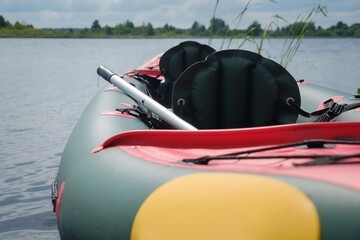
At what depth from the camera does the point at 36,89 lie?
31.3 feet

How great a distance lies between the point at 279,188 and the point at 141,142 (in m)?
0.68

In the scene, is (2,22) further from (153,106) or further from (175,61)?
(153,106)

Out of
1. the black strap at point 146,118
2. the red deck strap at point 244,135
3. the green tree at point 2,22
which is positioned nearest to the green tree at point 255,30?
the black strap at point 146,118

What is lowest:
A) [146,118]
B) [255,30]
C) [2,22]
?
[2,22]

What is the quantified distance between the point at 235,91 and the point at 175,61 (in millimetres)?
1338

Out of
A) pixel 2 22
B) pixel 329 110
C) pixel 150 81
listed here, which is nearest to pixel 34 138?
pixel 150 81

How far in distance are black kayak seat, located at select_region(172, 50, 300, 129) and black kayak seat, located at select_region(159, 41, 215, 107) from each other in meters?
1.22

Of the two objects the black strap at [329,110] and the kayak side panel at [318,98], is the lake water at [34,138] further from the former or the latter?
the black strap at [329,110]

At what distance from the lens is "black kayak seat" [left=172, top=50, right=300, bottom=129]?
2400 millimetres

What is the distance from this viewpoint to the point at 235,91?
2.46 m

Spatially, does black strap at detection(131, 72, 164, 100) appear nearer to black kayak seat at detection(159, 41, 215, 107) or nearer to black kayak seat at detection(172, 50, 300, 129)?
black kayak seat at detection(159, 41, 215, 107)

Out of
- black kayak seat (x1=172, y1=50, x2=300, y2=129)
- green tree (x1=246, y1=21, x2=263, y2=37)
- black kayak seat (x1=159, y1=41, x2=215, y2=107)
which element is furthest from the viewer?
green tree (x1=246, y1=21, x2=263, y2=37)

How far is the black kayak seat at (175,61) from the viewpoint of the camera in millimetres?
3686

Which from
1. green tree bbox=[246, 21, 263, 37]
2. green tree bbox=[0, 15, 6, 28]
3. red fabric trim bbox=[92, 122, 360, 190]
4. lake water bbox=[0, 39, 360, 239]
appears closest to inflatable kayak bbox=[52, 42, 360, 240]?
red fabric trim bbox=[92, 122, 360, 190]
